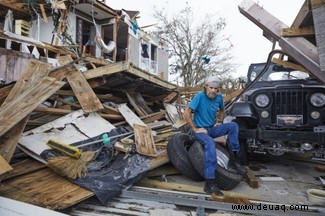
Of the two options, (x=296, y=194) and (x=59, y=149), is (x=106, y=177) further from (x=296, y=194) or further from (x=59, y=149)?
(x=296, y=194)

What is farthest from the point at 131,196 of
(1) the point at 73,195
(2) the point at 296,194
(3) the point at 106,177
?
(2) the point at 296,194

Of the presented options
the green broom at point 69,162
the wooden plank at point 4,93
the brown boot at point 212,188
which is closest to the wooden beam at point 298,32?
the brown boot at point 212,188

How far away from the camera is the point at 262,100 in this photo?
421 centimetres

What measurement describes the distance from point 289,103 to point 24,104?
393cm

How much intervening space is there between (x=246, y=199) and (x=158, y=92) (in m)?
4.68

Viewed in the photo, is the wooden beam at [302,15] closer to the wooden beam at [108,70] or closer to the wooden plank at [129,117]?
the wooden beam at [108,70]

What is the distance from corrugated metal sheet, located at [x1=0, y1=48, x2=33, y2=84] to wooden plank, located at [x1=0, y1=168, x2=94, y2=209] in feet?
12.0

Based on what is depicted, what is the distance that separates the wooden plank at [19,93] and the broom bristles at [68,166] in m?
0.48

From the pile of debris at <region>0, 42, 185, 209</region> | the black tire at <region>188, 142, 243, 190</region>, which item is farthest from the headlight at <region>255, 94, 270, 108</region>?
the pile of debris at <region>0, 42, 185, 209</region>

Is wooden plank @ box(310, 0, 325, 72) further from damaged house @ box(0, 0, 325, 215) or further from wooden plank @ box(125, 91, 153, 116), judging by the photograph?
wooden plank @ box(125, 91, 153, 116)

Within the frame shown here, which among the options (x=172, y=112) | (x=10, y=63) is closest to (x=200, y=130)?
(x=172, y=112)

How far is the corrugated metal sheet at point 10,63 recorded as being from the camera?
18.7ft

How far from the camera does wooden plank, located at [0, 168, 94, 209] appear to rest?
2.46 metres

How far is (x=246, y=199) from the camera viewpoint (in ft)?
9.32
